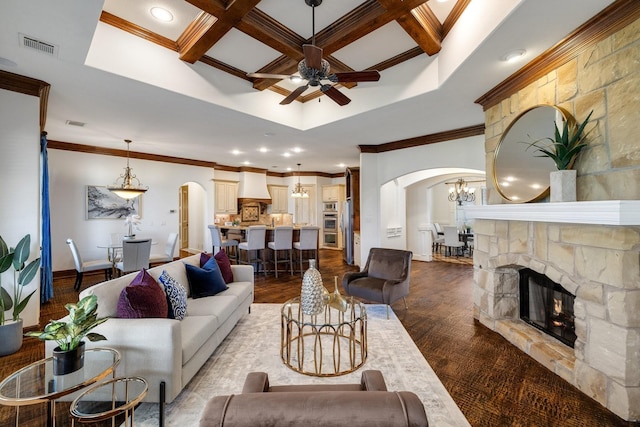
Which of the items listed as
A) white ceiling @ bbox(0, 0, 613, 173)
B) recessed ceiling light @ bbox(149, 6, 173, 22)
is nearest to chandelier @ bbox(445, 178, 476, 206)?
white ceiling @ bbox(0, 0, 613, 173)

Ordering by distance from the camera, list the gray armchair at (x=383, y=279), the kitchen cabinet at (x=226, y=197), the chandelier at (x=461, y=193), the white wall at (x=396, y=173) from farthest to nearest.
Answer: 1. the chandelier at (x=461, y=193)
2. the kitchen cabinet at (x=226, y=197)
3. the white wall at (x=396, y=173)
4. the gray armchair at (x=383, y=279)

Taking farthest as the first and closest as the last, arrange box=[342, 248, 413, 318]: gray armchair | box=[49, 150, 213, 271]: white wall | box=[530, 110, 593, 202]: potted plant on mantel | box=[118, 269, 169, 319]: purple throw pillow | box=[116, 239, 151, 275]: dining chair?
box=[49, 150, 213, 271]: white wall < box=[116, 239, 151, 275]: dining chair < box=[342, 248, 413, 318]: gray armchair < box=[530, 110, 593, 202]: potted plant on mantel < box=[118, 269, 169, 319]: purple throw pillow

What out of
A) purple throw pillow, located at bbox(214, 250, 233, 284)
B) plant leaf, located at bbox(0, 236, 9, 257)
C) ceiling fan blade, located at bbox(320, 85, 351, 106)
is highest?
ceiling fan blade, located at bbox(320, 85, 351, 106)

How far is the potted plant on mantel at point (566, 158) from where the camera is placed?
2.26 meters

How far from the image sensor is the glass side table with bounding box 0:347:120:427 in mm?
1465

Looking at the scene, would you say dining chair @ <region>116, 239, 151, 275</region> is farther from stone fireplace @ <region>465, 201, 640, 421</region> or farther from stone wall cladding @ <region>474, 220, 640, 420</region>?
stone wall cladding @ <region>474, 220, 640, 420</region>

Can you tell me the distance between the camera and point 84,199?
6.18 metres

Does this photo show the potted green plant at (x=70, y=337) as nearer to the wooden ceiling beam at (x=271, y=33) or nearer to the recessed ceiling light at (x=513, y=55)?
the wooden ceiling beam at (x=271, y=33)

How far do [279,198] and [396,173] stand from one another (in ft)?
18.1

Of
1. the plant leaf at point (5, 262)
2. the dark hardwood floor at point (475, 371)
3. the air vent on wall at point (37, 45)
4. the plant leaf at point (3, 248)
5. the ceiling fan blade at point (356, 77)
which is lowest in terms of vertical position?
the dark hardwood floor at point (475, 371)

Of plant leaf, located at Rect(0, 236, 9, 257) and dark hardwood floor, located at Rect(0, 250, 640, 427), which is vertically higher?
plant leaf, located at Rect(0, 236, 9, 257)

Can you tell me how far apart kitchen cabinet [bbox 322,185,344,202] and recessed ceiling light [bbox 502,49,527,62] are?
24.9 ft

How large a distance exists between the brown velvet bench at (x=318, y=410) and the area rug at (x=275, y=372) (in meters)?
1.34

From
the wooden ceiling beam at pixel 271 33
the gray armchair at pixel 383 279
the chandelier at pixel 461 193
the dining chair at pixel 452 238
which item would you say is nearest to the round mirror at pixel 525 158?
the gray armchair at pixel 383 279
